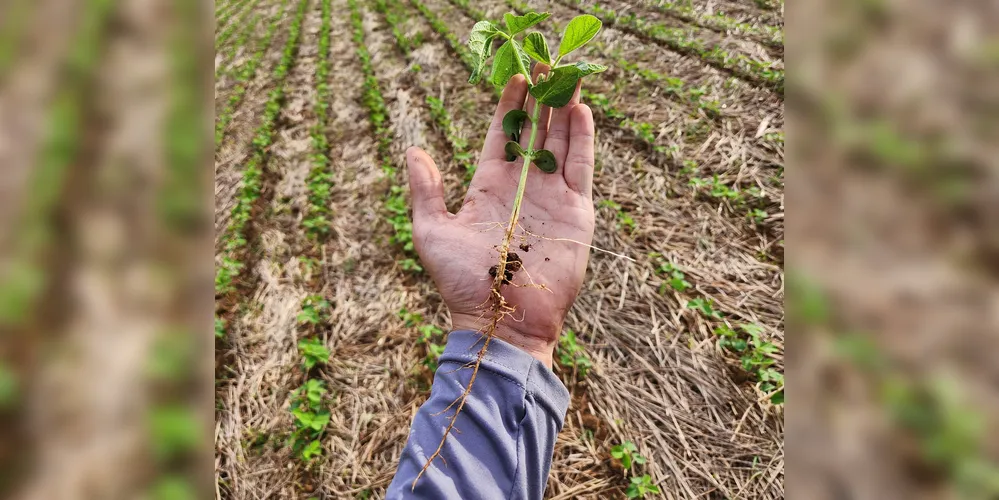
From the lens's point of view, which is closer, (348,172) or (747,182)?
(747,182)

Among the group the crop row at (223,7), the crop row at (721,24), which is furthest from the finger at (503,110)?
the crop row at (223,7)

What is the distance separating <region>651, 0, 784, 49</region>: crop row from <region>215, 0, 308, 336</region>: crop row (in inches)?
180

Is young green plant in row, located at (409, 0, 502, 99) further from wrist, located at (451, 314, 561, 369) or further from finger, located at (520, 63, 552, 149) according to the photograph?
wrist, located at (451, 314, 561, 369)

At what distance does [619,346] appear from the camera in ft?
7.75

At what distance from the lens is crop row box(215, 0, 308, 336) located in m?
2.94

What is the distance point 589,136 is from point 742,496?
1553 mm

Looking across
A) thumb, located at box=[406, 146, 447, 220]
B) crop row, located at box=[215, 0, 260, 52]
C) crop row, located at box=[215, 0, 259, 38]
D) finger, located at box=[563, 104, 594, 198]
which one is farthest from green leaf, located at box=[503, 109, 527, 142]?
crop row, located at box=[215, 0, 259, 38]

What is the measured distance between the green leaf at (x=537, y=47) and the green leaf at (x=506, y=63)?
5 cm

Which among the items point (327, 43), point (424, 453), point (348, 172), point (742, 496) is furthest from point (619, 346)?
point (327, 43)
